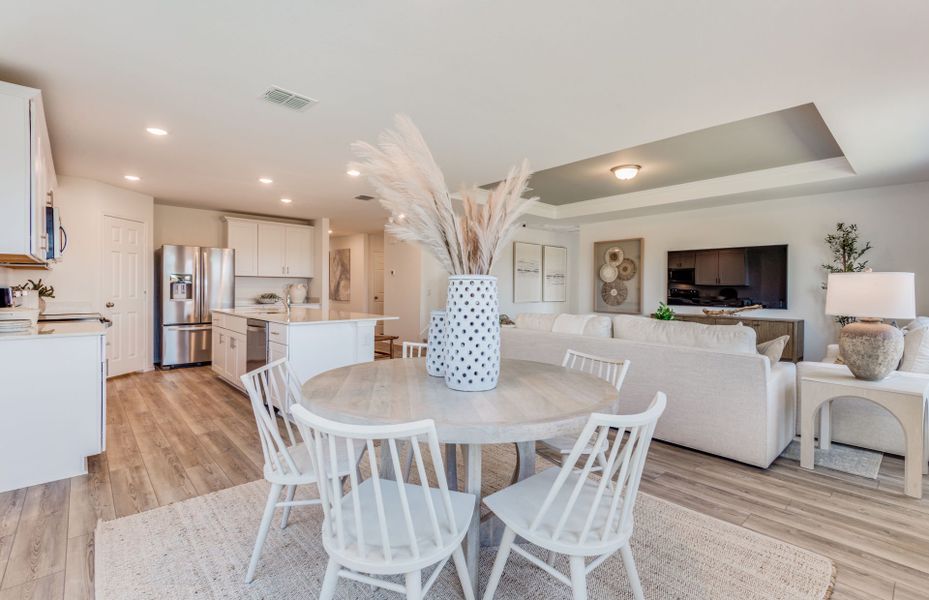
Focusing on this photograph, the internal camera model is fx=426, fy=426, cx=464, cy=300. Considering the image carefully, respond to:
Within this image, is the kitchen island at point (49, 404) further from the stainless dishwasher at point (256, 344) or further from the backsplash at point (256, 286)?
the backsplash at point (256, 286)

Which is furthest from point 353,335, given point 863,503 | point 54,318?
point 863,503

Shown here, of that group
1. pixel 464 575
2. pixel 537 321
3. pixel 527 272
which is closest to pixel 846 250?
pixel 537 321

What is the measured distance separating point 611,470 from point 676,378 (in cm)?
194

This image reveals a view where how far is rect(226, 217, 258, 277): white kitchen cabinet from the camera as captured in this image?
6.17 metres

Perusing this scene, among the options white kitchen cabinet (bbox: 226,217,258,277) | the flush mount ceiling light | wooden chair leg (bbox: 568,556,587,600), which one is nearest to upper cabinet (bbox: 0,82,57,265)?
wooden chair leg (bbox: 568,556,587,600)

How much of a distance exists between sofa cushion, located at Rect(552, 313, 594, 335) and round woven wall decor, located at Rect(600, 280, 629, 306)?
3.76 meters

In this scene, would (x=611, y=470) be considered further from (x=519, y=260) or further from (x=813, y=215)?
(x=519, y=260)

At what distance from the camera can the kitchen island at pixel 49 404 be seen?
229 cm

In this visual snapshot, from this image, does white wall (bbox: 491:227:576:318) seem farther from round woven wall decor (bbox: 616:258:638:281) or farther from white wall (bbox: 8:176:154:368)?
white wall (bbox: 8:176:154:368)

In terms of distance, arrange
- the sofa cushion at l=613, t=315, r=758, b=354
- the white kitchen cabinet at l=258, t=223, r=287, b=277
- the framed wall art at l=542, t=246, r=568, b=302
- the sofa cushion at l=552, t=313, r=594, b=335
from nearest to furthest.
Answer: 1. the sofa cushion at l=613, t=315, r=758, b=354
2. the sofa cushion at l=552, t=313, r=594, b=335
3. the white kitchen cabinet at l=258, t=223, r=287, b=277
4. the framed wall art at l=542, t=246, r=568, b=302

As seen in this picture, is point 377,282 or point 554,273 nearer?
point 554,273

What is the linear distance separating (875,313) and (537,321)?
2184mm

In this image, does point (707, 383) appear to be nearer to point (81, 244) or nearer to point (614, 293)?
point (614, 293)

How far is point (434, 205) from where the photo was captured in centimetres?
145
